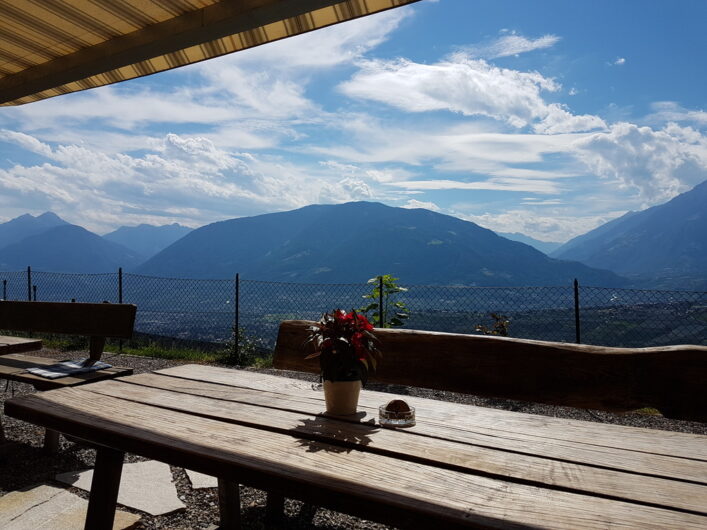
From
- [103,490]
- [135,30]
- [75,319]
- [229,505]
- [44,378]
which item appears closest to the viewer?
[103,490]

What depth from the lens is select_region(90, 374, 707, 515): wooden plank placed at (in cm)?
105

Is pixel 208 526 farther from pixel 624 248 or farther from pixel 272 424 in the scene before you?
pixel 624 248

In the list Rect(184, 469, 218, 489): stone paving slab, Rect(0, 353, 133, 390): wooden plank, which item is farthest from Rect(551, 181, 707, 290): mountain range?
Rect(0, 353, 133, 390): wooden plank

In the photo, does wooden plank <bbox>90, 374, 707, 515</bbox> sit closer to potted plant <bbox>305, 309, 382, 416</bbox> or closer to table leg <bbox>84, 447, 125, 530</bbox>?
potted plant <bbox>305, 309, 382, 416</bbox>

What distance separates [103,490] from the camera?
1734mm

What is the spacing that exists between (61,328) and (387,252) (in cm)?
14014

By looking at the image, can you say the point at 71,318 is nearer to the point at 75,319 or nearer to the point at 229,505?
the point at 75,319

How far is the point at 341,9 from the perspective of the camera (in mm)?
2703

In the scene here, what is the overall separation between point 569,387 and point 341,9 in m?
2.12

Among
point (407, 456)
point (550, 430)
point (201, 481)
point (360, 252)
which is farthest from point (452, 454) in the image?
point (360, 252)

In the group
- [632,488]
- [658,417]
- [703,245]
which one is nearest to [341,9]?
[632,488]

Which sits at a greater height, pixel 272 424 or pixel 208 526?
pixel 272 424

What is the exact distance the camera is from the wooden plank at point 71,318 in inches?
136

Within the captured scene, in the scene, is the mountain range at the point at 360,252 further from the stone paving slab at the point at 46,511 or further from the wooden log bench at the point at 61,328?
the stone paving slab at the point at 46,511
